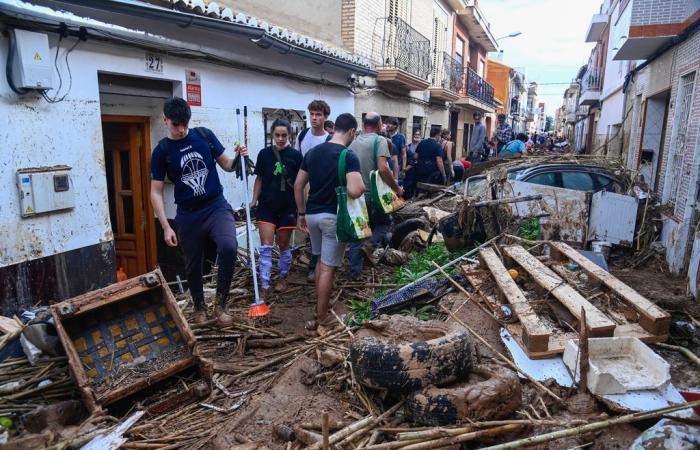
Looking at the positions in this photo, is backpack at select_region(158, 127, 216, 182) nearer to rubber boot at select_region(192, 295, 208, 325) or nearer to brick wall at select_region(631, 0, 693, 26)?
rubber boot at select_region(192, 295, 208, 325)

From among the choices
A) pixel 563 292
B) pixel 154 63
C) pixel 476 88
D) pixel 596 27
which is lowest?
pixel 563 292

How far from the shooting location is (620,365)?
3387 millimetres

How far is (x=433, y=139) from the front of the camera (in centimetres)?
1014

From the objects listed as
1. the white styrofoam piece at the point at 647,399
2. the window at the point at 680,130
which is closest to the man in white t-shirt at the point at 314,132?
the white styrofoam piece at the point at 647,399

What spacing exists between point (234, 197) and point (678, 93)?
24.0ft

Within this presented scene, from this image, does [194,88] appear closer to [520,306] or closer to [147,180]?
[147,180]

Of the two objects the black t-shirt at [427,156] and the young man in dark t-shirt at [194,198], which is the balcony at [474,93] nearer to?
the black t-shirt at [427,156]

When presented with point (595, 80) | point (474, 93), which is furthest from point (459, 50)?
point (595, 80)

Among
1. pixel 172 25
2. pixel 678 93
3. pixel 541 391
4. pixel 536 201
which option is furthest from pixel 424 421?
pixel 678 93

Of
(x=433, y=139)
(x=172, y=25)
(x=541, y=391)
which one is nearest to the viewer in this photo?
(x=541, y=391)

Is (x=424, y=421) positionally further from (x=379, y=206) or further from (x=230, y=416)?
(x=379, y=206)

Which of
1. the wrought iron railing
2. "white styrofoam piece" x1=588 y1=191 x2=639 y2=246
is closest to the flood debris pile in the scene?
"white styrofoam piece" x1=588 y1=191 x2=639 y2=246

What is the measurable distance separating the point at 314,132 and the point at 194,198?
7.07ft

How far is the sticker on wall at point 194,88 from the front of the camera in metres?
6.60
